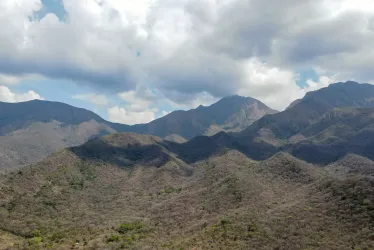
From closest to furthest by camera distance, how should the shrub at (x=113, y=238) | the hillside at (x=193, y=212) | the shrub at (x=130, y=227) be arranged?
1. the hillside at (x=193, y=212)
2. the shrub at (x=113, y=238)
3. the shrub at (x=130, y=227)

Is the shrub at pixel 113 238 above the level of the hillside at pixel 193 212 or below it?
below

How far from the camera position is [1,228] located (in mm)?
112062

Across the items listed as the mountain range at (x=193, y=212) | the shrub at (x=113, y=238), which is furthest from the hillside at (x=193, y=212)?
the shrub at (x=113, y=238)

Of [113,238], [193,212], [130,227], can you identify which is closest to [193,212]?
Answer: [193,212]

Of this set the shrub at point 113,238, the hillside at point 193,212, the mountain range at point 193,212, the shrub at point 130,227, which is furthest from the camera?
the shrub at point 130,227

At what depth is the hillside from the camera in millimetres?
91188

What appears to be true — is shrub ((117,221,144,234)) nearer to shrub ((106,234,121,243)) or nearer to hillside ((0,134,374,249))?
hillside ((0,134,374,249))

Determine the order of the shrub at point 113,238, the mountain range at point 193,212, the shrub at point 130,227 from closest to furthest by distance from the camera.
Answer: the mountain range at point 193,212 < the shrub at point 113,238 < the shrub at point 130,227

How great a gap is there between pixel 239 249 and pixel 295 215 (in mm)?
24865

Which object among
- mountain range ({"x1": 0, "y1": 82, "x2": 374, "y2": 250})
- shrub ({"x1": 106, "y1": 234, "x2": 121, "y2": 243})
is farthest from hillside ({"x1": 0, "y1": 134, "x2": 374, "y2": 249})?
shrub ({"x1": 106, "y1": 234, "x2": 121, "y2": 243})

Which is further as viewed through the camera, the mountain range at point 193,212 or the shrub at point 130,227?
the shrub at point 130,227

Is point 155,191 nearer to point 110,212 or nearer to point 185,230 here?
point 110,212

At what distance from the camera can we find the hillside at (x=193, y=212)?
Answer: 299ft

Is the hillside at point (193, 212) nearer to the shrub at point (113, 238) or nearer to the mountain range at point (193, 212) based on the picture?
the mountain range at point (193, 212)
